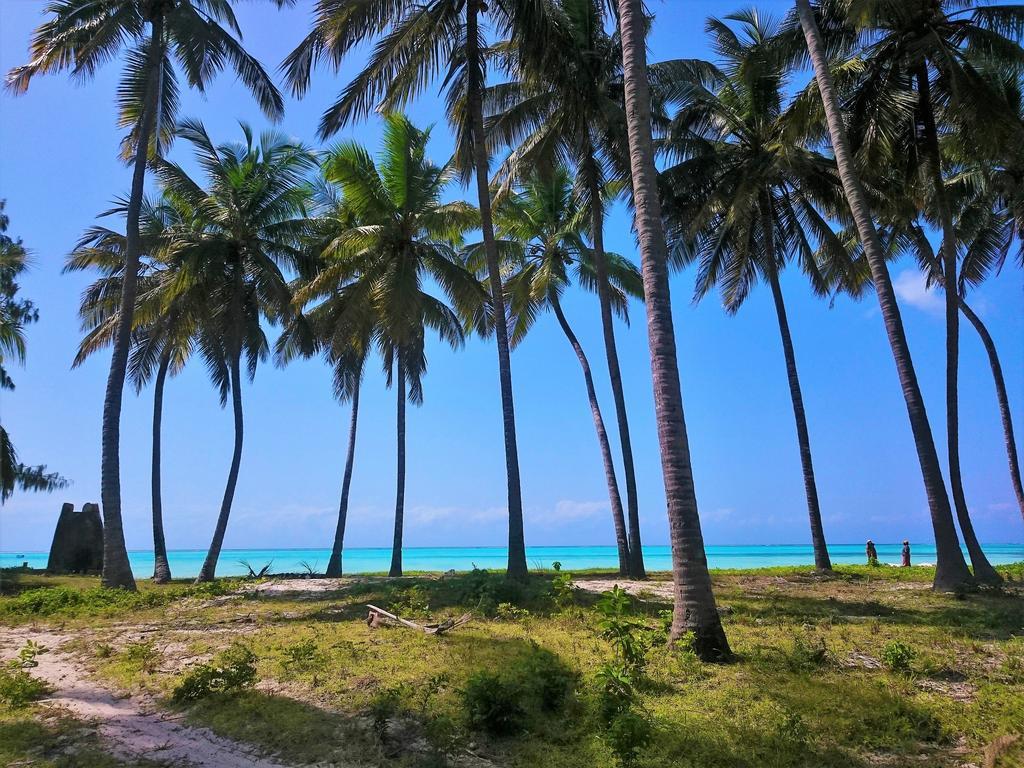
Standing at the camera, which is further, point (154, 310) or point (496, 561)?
point (496, 561)

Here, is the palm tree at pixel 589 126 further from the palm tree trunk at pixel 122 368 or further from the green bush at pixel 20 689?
the green bush at pixel 20 689

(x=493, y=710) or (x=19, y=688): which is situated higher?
(x=19, y=688)

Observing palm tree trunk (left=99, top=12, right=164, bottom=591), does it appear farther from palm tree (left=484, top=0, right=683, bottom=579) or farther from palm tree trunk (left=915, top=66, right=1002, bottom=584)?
palm tree trunk (left=915, top=66, right=1002, bottom=584)

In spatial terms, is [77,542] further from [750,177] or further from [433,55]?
[750,177]

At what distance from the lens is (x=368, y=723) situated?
5410 mm

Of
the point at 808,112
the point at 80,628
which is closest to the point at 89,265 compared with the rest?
the point at 80,628

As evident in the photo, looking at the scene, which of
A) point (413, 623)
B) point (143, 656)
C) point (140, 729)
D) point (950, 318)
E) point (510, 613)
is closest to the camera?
point (140, 729)

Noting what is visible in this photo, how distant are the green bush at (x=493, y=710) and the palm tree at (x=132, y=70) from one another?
1199 cm

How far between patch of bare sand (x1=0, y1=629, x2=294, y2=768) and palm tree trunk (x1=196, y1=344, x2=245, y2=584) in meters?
11.8

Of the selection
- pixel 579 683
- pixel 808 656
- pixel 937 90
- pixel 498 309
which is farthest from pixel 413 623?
pixel 937 90

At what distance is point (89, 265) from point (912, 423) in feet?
83.6

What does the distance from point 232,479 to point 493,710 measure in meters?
16.5

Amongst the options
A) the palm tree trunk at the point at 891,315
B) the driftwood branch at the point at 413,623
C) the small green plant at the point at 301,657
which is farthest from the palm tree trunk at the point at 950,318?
the small green plant at the point at 301,657

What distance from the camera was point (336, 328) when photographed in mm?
18734
